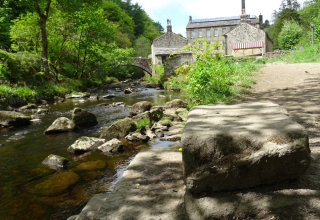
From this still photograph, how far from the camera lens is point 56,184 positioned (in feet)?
16.2

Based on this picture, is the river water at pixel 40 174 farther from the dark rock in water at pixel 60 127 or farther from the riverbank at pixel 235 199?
the riverbank at pixel 235 199

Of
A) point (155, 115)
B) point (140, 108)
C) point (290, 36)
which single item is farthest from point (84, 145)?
point (290, 36)

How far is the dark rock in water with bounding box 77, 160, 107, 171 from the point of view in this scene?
5.61 m

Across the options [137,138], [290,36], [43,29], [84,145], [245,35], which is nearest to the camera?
[84,145]

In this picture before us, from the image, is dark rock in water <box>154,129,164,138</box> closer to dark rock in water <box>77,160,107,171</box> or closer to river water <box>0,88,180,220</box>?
river water <box>0,88,180,220</box>

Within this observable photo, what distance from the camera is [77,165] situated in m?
5.84

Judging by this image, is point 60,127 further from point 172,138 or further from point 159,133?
point 172,138

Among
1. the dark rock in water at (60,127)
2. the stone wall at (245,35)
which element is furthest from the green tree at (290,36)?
the dark rock in water at (60,127)

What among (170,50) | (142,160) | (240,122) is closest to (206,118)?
(240,122)

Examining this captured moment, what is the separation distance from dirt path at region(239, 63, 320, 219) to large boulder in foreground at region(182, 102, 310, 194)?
138 millimetres

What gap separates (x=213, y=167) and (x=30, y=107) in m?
14.8

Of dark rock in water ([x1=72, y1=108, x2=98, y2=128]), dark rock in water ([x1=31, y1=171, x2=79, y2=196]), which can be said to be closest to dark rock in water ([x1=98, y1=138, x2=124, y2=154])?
dark rock in water ([x1=31, y1=171, x2=79, y2=196])

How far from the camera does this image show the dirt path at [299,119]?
1.94 metres

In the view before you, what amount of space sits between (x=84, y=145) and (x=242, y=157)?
5.40 m
